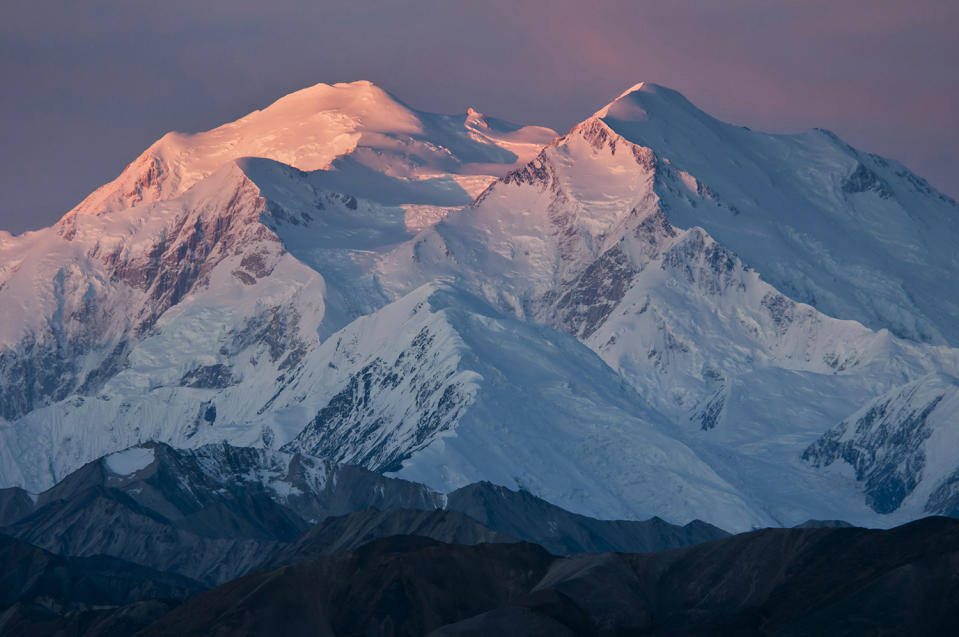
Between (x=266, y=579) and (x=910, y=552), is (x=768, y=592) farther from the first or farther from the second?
(x=266, y=579)

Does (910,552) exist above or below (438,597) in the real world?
above

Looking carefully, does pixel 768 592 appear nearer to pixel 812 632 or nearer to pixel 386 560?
pixel 812 632

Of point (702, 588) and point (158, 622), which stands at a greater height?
point (702, 588)

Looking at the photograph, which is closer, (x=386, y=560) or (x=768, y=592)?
(x=768, y=592)

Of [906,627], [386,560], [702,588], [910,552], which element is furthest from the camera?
[386,560]

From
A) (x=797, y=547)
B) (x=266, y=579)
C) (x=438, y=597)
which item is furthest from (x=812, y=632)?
(x=266, y=579)

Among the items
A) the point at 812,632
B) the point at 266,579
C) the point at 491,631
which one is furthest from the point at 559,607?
the point at 266,579

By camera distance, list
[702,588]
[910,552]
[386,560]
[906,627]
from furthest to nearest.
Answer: [386,560] < [702,588] < [910,552] < [906,627]
